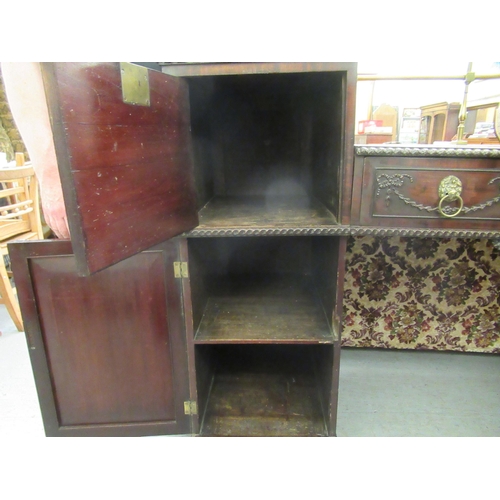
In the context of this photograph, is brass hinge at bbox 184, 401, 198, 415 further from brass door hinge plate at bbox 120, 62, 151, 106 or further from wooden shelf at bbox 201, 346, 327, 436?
brass door hinge plate at bbox 120, 62, 151, 106

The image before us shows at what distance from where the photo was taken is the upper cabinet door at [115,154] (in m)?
0.46

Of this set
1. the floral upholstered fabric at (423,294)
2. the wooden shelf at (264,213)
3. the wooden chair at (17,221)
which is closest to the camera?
→ the wooden shelf at (264,213)

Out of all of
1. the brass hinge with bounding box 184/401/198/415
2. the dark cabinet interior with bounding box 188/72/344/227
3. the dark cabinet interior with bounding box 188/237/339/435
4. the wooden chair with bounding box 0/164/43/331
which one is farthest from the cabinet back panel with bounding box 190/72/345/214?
the wooden chair with bounding box 0/164/43/331

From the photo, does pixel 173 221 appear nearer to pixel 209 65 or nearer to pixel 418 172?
pixel 209 65

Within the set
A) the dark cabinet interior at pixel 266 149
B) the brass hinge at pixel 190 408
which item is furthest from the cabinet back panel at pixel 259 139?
the brass hinge at pixel 190 408

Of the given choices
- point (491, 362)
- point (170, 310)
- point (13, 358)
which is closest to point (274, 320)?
point (170, 310)

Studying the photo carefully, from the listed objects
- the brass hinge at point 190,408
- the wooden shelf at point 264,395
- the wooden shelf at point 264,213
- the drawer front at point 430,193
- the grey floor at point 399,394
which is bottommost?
the grey floor at point 399,394

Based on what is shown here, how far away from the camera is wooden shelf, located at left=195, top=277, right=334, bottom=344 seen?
2.82 ft

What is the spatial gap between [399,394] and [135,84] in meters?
1.26

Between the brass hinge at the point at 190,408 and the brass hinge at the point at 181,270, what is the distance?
372mm

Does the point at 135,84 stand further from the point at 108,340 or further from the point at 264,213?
the point at 108,340

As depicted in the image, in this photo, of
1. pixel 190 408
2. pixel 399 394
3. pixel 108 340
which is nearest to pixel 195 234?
pixel 108 340

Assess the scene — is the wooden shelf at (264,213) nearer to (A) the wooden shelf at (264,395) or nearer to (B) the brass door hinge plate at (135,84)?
(B) the brass door hinge plate at (135,84)

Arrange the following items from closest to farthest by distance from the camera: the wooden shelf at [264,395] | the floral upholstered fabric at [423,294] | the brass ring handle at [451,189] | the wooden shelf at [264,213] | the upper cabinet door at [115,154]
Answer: the upper cabinet door at [115,154]
the brass ring handle at [451,189]
the wooden shelf at [264,213]
the wooden shelf at [264,395]
the floral upholstered fabric at [423,294]
